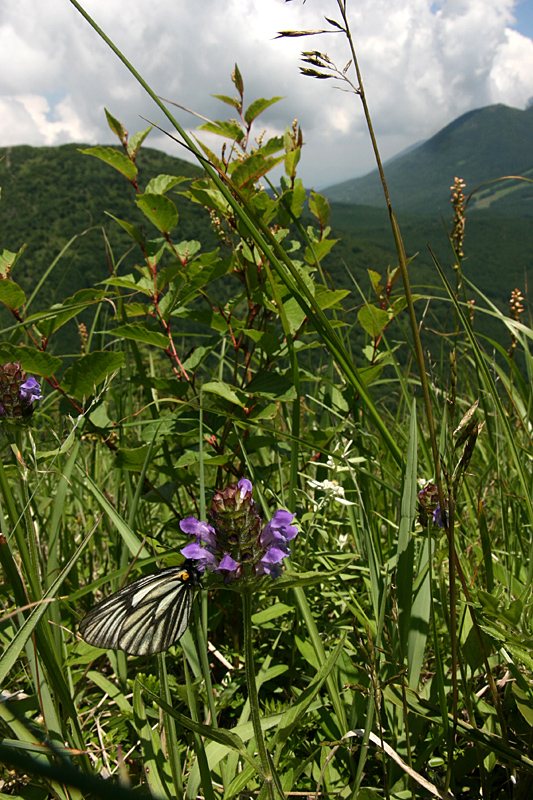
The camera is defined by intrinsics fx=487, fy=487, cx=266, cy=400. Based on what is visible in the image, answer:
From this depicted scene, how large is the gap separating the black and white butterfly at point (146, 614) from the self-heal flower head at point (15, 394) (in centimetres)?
74

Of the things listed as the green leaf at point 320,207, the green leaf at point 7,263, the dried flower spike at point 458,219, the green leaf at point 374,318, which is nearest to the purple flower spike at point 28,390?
the green leaf at point 7,263

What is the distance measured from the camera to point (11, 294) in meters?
1.78

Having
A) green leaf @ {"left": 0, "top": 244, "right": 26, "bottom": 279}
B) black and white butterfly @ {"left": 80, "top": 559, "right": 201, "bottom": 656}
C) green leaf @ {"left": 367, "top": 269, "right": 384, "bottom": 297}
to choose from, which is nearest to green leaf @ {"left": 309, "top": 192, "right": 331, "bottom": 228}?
green leaf @ {"left": 367, "top": 269, "right": 384, "bottom": 297}

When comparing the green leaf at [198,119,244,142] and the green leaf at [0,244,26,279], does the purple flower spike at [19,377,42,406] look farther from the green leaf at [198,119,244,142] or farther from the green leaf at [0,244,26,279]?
the green leaf at [198,119,244,142]

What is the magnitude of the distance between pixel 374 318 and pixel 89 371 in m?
1.11

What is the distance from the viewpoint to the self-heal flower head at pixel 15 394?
1.52m

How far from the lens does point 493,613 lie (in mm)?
1162

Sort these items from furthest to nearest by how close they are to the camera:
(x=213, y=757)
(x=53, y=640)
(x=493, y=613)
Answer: (x=53, y=640)
(x=213, y=757)
(x=493, y=613)

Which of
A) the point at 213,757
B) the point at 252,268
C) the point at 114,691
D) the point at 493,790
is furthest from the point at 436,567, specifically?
Answer: the point at 252,268

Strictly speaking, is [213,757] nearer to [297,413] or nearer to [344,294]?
[297,413]

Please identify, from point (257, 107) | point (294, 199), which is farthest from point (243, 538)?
point (257, 107)

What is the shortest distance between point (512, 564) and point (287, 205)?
1.53m

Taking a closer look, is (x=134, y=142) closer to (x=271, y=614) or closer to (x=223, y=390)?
(x=223, y=390)

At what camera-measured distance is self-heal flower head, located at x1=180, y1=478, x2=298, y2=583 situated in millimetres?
998
